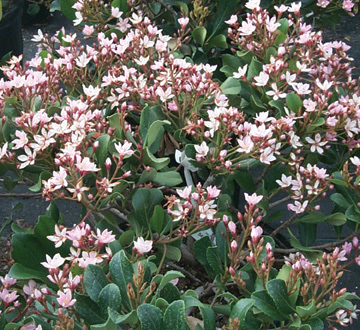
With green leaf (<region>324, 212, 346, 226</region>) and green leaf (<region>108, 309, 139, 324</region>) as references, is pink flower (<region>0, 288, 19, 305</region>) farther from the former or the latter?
green leaf (<region>324, 212, 346, 226</region>)

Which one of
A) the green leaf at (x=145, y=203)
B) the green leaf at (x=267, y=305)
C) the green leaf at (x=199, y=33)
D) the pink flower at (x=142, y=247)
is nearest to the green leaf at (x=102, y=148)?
the green leaf at (x=145, y=203)

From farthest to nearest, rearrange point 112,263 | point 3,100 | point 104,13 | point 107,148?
point 104,13, point 3,100, point 107,148, point 112,263

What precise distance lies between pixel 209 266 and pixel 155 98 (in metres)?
0.45

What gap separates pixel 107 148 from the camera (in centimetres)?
123

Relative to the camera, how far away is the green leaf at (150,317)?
2.98 ft

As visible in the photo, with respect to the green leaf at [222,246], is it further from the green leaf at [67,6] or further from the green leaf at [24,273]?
the green leaf at [67,6]

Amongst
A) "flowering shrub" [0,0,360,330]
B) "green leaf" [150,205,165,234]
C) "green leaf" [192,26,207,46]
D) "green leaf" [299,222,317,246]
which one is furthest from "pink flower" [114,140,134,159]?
"green leaf" [192,26,207,46]

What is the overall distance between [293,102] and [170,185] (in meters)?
0.40

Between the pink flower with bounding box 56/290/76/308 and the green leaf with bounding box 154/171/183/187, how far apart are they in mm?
400

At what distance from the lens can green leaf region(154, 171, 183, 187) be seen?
129 cm

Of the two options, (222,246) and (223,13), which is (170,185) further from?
(223,13)

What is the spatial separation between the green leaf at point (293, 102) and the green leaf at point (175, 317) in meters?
0.68

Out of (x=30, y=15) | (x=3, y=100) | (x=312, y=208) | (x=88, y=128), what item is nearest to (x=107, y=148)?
(x=88, y=128)

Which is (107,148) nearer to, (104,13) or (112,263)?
(112,263)
